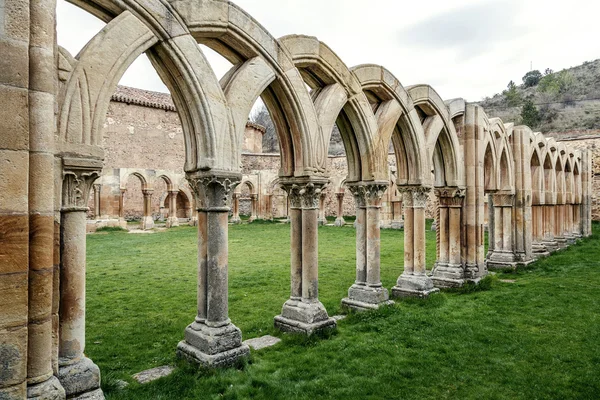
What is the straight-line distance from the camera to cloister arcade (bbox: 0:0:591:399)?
2617 millimetres

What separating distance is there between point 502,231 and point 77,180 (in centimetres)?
1071

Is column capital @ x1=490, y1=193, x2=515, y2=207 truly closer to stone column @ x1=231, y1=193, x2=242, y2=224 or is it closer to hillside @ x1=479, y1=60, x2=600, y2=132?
stone column @ x1=231, y1=193, x2=242, y2=224

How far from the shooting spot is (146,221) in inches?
896

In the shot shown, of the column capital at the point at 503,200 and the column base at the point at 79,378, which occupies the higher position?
the column capital at the point at 503,200

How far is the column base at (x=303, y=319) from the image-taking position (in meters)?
5.38

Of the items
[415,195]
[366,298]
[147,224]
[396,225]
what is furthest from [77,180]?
[396,225]

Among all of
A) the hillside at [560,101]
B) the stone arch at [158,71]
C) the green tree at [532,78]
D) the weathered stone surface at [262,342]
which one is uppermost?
the green tree at [532,78]

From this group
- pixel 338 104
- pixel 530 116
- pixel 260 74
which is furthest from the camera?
pixel 530 116

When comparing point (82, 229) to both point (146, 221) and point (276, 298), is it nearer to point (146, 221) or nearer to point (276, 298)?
point (276, 298)

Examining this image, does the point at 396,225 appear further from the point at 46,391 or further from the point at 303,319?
the point at 46,391

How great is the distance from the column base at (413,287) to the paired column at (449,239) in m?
1.08

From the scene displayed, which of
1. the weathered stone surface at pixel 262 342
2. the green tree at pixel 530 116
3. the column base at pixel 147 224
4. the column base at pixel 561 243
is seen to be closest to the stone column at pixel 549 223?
the column base at pixel 561 243

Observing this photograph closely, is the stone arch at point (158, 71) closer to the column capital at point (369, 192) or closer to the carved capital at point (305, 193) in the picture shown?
the carved capital at point (305, 193)

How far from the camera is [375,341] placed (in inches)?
209
